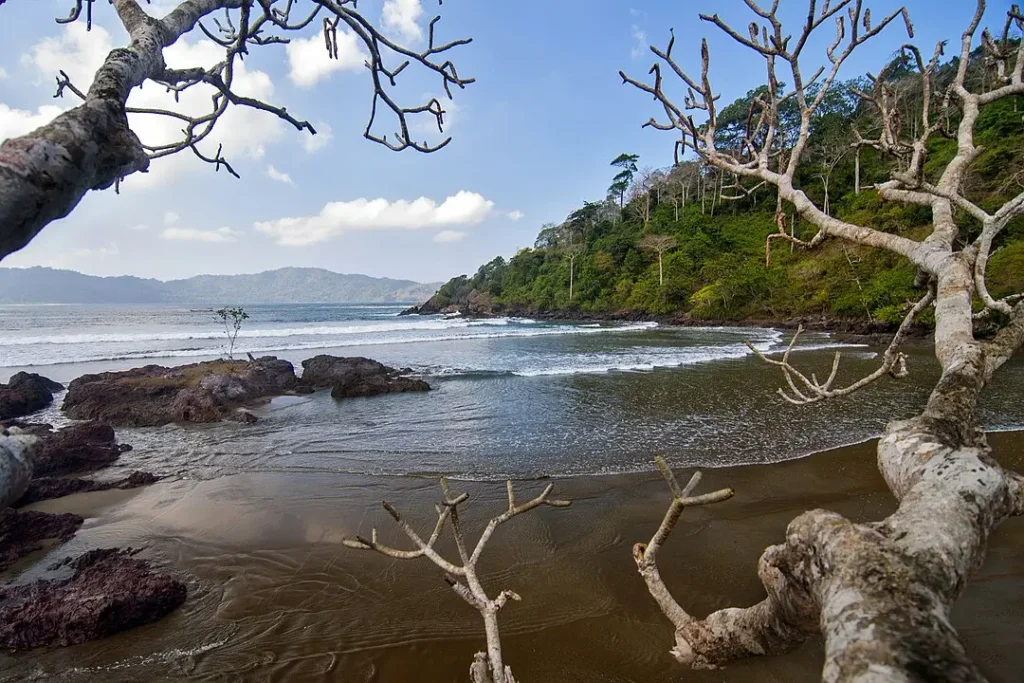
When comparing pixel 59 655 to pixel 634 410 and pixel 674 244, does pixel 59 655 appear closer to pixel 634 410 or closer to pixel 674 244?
pixel 634 410

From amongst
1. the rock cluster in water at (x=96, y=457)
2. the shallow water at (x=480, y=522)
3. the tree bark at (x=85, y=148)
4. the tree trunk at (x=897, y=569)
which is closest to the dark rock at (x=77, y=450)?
the rock cluster in water at (x=96, y=457)

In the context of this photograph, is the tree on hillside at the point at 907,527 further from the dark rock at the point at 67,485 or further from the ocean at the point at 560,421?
the dark rock at the point at 67,485

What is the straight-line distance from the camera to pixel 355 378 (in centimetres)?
1406

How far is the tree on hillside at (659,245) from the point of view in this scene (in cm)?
4759

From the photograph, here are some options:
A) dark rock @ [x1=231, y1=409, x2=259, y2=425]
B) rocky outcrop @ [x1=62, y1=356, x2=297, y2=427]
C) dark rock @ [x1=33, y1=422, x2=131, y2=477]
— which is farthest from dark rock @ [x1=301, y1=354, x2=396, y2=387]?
dark rock @ [x1=33, y1=422, x2=131, y2=477]

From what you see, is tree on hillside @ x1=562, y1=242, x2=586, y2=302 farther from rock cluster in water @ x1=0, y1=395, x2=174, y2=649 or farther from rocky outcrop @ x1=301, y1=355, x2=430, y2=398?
rock cluster in water @ x1=0, y1=395, x2=174, y2=649

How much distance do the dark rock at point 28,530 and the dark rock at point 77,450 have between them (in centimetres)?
249

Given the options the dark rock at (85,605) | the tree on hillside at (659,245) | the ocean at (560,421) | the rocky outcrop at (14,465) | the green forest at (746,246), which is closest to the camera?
the dark rock at (85,605)

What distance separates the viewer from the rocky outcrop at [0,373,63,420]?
1152 cm

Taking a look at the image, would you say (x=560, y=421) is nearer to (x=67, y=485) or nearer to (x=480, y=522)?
(x=480, y=522)

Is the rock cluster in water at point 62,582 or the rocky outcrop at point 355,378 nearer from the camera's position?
the rock cluster in water at point 62,582

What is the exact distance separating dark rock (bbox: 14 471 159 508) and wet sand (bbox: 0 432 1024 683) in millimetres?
400

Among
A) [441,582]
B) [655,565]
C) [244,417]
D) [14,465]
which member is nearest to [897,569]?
[655,565]

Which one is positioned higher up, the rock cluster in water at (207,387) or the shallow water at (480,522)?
the rock cluster in water at (207,387)
